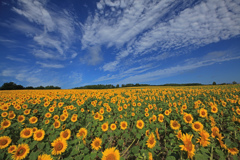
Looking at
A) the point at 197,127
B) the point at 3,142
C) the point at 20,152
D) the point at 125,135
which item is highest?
the point at 197,127

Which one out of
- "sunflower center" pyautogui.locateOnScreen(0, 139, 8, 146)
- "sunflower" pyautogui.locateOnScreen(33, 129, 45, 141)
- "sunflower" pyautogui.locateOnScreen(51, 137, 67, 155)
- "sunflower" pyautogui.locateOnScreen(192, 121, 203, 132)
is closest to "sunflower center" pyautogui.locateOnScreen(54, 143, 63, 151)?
"sunflower" pyautogui.locateOnScreen(51, 137, 67, 155)

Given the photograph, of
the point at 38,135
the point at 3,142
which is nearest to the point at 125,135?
the point at 38,135

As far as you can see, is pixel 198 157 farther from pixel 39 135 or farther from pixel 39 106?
pixel 39 106

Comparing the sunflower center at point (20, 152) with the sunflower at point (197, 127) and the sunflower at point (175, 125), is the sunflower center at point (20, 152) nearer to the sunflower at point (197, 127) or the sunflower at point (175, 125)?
the sunflower at point (175, 125)

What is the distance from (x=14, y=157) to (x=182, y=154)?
3.89 m

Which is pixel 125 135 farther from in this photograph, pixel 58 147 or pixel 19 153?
pixel 19 153

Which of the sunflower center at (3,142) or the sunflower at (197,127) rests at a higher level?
the sunflower at (197,127)

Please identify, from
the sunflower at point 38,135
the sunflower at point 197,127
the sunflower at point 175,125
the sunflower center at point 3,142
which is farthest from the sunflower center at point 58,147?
the sunflower at point 197,127

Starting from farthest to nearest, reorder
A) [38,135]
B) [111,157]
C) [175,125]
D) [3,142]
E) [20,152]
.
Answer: [38,135]
[175,125]
[3,142]
[20,152]
[111,157]

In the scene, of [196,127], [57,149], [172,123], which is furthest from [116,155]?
[196,127]

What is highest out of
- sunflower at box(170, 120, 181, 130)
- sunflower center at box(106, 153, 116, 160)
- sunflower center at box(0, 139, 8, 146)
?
sunflower at box(170, 120, 181, 130)

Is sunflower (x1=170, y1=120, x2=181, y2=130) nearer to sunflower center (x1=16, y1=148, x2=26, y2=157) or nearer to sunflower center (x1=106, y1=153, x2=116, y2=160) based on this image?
sunflower center (x1=106, y1=153, x2=116, y2=160)

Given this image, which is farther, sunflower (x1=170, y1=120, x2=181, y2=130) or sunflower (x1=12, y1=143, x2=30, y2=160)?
sunflower (x1=170, y1=120, x2=181, y2=130)

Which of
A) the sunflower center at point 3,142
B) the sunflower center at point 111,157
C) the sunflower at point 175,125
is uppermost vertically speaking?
the sunflower at point 175,125
